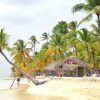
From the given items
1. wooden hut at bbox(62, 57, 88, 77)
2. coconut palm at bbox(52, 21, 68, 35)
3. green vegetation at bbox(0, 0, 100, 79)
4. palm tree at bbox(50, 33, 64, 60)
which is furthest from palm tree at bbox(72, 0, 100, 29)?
coconut palm at bbox(52, 21, 68, 35)

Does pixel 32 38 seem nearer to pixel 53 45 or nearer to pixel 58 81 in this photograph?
pixel 53 45

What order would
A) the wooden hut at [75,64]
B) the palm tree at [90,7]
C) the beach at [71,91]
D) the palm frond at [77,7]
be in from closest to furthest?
the beach at [71,91] → the palm tree at [90,7] → the palm frond at [77,7] → the wooden hut at [75,64]

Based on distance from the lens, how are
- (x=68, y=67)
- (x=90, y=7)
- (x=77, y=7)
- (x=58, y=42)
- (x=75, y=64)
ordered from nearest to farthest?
(x=90, y=7) → (x=77, y=7) → (x=75, y=64) → (x=68, y=67) → (x=58, y=42)

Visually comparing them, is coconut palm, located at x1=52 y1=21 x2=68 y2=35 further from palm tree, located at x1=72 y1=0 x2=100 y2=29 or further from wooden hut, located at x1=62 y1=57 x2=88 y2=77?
palm tree, located at x1=72 y1=0 x2=100 y2=29

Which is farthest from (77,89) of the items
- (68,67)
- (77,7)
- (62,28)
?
(62,28)

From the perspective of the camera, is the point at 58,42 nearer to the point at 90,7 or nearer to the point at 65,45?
the point at 65,45

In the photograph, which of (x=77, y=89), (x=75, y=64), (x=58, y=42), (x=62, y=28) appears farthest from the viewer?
(x=62, y=28)

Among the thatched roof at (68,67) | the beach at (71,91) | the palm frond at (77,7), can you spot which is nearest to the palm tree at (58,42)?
the thatched roof at (68,67)

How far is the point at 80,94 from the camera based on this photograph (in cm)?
2402

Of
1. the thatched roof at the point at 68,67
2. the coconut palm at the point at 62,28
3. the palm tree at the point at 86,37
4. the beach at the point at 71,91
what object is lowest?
the beach at the point at 71,91

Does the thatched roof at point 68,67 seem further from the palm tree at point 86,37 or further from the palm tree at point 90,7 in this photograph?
the palm tree at point 90,7

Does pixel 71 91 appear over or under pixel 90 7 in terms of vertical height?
under

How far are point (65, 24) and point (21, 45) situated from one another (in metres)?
9.52

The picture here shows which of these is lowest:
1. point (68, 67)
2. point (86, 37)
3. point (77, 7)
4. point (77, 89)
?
point (77, 89)
